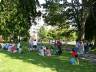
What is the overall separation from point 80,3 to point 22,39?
1409cm

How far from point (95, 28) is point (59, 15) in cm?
1067

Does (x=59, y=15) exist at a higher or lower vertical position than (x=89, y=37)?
higher

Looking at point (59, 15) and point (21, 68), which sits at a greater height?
point (59, 15)

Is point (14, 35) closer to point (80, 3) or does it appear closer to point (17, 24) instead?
point (17, 24)

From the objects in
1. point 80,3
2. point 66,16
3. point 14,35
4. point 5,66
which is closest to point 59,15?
point 66,16

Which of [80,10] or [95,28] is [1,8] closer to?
[80,10]

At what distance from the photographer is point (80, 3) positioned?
5931 cm

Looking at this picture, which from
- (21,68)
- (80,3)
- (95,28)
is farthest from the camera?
(80,3)

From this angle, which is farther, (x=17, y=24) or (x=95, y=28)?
(x=17, y=24)

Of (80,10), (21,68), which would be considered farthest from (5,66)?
(80,10)

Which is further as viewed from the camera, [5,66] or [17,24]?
[17,24]

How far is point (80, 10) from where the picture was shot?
59375mm

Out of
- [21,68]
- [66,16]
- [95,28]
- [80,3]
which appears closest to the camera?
[21,68]

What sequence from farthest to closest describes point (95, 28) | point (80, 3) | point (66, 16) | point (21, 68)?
point (66, 16)
point (80, 3)
point (95, 28)
point (21, 68)
